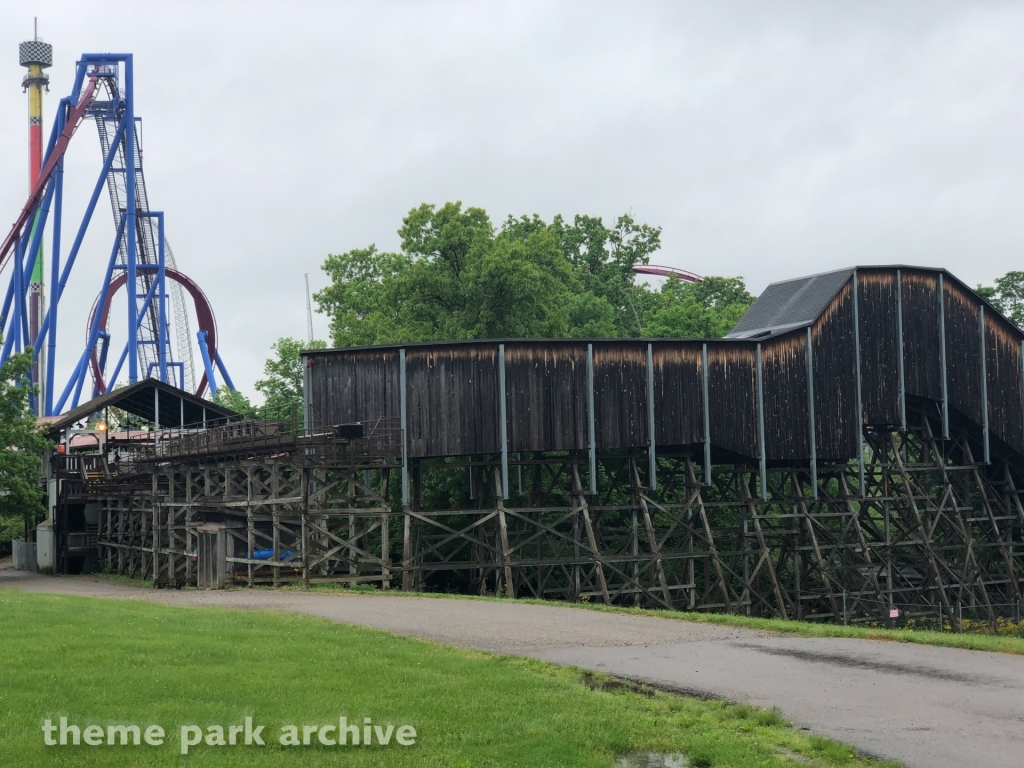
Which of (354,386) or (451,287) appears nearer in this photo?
(354,386)

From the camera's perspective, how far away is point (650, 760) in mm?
12383

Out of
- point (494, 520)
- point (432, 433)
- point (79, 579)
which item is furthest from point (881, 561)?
point (79, 579)

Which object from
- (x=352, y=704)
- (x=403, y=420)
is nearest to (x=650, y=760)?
(x=352, y=704)

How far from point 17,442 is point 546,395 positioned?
1899cm

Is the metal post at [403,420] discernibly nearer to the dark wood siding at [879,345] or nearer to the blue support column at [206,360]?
the dark wood siding at [879,345]

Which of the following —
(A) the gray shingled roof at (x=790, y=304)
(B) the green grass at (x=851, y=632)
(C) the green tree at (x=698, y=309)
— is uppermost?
(C) the green tree at (x=698, y=309)

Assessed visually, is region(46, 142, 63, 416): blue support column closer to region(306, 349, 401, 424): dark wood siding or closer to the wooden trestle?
the wooden trestle

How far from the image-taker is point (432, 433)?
35688 mm

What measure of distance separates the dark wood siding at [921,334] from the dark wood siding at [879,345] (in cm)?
58

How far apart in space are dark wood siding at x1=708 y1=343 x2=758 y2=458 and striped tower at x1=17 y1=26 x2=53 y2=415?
47513mm

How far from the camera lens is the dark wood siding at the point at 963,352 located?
43.0 m

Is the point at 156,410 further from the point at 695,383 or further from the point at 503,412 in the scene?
the point at 695,383

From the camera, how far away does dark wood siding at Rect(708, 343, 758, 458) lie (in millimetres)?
38156

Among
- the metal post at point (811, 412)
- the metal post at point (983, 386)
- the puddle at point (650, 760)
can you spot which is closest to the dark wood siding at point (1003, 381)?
the metal post at point (983, 386)
